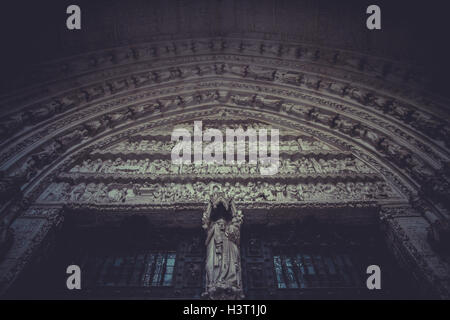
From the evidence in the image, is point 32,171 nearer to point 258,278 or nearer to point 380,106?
point 258,278

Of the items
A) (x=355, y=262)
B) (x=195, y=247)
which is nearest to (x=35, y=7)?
(x=195, y=247)

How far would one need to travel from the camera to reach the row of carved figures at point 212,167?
4617 millimetres

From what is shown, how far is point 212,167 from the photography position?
474 cm

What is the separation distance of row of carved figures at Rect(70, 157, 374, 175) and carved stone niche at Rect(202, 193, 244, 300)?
33.7 inches

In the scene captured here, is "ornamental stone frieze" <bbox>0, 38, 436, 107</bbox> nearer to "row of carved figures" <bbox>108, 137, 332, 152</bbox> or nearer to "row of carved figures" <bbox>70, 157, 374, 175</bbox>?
"row of carved figures" <bbox>108, 137, 332, 152</bbox>

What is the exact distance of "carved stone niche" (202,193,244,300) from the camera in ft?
9.39

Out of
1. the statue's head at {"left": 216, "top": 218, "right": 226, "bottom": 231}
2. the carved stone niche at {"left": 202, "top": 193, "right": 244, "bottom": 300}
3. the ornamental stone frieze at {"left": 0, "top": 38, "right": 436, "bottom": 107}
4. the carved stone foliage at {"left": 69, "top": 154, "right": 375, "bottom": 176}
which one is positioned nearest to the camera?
the carved stone niche at {"left": 202, "top": 193, "right": 244, "bottom": 300}

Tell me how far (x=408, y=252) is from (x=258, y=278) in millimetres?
1737

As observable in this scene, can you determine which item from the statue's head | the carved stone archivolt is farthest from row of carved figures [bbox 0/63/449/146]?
the statue's head

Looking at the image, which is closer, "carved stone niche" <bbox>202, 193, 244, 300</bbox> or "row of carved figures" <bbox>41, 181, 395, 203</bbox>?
"carved stone niche" <bbox>202, 193, 244, 300</bbox>

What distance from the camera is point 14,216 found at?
3.51 m

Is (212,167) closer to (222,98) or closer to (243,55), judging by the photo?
(222,98)

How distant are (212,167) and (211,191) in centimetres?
62

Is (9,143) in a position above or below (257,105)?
below
